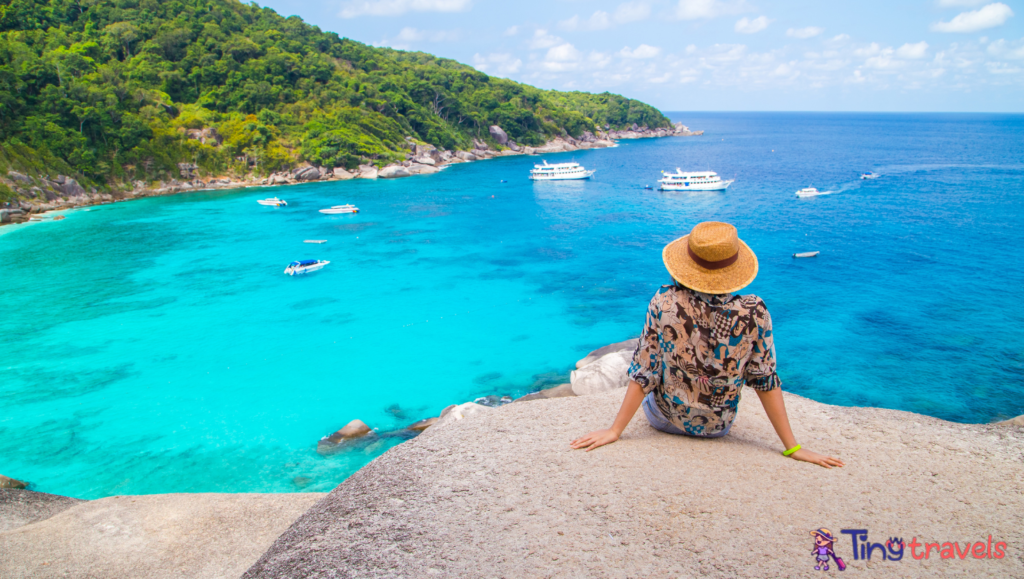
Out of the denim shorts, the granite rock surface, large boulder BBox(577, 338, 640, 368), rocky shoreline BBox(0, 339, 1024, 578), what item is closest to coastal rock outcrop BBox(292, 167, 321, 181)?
large boulder BBox(577, 338, 640, 368)

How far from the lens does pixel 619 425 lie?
16.4 feet

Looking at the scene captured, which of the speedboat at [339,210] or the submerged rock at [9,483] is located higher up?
the speedboat at [339,210]

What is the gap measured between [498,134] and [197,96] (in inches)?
2227

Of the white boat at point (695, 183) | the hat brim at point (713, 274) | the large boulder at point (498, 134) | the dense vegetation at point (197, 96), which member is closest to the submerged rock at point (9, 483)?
the hat brim at point (713, 274)

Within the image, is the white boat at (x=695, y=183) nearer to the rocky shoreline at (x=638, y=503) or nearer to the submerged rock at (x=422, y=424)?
the submerged rock at (x=422, y=424)

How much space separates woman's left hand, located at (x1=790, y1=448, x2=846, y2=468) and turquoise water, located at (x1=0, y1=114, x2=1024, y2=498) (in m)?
11.6

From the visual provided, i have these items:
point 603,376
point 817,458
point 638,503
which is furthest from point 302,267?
point 817,458

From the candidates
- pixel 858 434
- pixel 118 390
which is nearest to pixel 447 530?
pixel 858 434

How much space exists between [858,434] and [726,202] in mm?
51968

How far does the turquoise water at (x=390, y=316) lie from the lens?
16.2 metres

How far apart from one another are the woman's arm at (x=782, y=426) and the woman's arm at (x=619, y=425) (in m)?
0.10

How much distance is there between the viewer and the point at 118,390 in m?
18.9

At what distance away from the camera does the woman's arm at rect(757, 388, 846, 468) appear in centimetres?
436

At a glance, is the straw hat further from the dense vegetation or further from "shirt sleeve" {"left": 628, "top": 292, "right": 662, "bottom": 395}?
the dense vegetation
